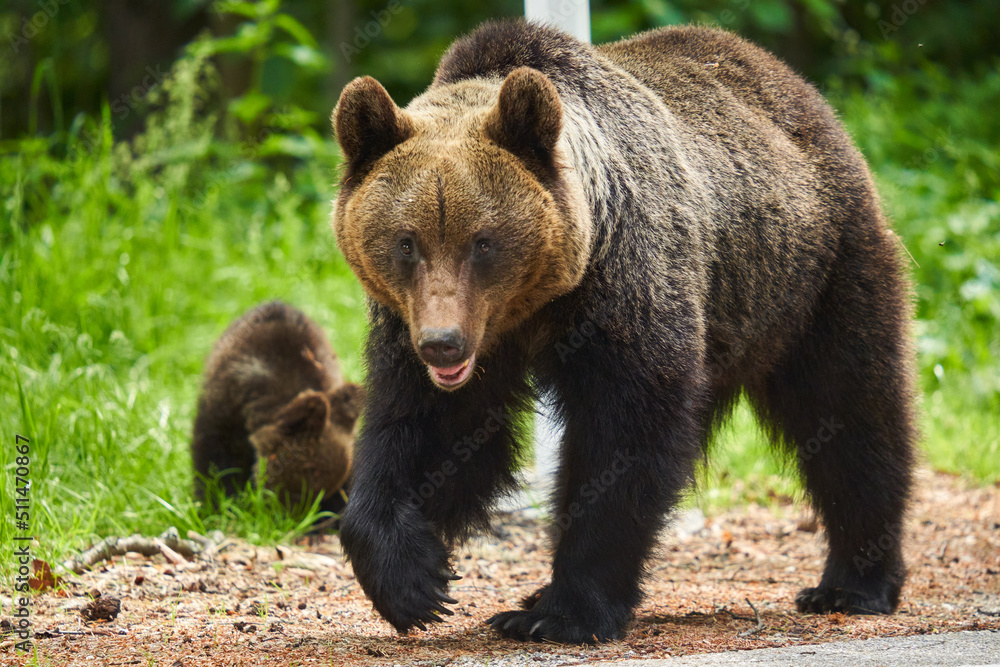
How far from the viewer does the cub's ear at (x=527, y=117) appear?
130 inches

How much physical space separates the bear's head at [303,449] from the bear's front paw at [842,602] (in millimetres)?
2254

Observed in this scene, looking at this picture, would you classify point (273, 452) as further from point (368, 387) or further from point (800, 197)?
point (800, 197)

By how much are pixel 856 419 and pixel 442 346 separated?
84.7 inches

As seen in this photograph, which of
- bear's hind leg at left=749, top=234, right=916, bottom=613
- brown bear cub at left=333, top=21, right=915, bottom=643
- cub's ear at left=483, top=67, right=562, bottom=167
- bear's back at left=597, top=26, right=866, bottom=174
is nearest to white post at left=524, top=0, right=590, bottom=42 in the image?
bear's back at left=597, top=26, right=866, bottom=174

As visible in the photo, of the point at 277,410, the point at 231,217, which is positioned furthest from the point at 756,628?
the point at 231,217

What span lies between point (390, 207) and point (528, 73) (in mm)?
589

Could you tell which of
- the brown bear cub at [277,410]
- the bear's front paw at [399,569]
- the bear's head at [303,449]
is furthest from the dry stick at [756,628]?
the brown bear cub at [277,410]

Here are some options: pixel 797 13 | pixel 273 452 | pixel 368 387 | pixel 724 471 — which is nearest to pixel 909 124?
pixel 797 13

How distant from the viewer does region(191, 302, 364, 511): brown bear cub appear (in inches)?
211

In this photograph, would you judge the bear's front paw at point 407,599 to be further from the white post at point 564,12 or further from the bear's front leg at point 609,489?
the white post at point 564,12

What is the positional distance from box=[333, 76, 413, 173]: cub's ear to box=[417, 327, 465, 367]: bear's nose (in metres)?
0.71

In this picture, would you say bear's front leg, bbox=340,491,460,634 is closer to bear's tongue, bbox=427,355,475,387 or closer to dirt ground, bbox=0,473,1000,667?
dirt ground, bbox=0,473,1000,667

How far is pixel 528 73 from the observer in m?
3.28

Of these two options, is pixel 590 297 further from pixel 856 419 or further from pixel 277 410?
pixel 277 410
